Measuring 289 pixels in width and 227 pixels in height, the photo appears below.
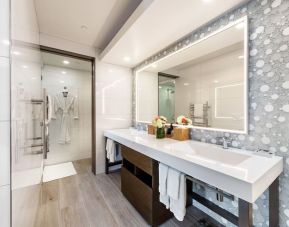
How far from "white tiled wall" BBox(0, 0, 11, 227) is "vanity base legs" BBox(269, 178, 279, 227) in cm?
166

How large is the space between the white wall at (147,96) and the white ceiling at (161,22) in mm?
506

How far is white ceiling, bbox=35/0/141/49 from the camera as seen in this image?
1655mm

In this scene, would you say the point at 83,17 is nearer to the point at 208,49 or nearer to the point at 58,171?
the point at 208,49

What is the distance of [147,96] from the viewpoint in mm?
2688

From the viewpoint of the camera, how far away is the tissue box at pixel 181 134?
68.3 inches

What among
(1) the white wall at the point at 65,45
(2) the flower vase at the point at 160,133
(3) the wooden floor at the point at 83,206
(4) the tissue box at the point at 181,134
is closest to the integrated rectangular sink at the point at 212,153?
(4) the tissue box at the point at 181,134

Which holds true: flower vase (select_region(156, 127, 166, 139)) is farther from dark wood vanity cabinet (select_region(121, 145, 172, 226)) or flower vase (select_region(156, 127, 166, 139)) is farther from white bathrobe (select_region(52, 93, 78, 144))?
white bathrobe (select_region(52, 93, 78, 144))

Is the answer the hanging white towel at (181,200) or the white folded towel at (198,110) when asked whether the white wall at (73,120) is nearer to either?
the white folded towel at (198,110)

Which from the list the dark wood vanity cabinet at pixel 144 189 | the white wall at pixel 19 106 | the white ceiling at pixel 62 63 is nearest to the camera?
the white wall at pixel 19 106

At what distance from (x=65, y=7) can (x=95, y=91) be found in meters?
1.30

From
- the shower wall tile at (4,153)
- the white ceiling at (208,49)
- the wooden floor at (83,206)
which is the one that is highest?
the white ceiling at (208,49)

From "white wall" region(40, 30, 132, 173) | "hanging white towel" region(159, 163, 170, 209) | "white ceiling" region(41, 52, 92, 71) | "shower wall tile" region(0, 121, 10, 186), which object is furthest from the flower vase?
"white ceiling" region(41, 52, 92, 71)

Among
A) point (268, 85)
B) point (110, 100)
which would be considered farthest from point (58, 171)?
point (268, 85)

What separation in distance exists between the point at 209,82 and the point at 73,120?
3251mm
